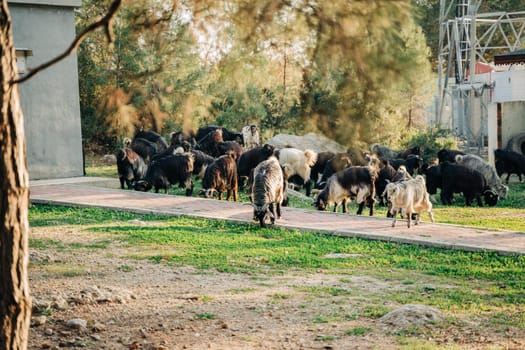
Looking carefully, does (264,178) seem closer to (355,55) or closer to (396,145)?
(355,55)

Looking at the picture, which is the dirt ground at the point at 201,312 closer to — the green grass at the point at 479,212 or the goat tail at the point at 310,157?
the green grass at the point at 479,212

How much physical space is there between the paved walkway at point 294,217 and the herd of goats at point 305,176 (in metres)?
0.42

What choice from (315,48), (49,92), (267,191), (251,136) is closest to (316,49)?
(315,48)

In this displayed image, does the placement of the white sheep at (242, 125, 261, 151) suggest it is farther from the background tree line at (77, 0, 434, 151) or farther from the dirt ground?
the background tree line at (77, 0, 434, 151)

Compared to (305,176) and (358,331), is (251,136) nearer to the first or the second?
(305,176)

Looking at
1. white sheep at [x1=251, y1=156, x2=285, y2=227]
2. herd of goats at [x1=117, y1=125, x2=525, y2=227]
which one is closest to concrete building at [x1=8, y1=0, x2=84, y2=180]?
herd of goats at [x1=117, y1=125, x2=525, y2=227]

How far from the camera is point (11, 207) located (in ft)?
15.2

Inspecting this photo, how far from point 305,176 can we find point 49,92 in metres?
6.55

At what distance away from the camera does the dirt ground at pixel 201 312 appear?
649 centimetres

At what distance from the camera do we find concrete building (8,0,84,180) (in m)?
17.5

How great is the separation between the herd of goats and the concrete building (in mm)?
1347

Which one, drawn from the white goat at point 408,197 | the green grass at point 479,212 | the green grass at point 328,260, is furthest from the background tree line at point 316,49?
the green grass at point 479,212

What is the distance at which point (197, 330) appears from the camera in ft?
22.4

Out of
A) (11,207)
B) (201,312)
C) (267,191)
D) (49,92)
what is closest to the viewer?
(11,207)
